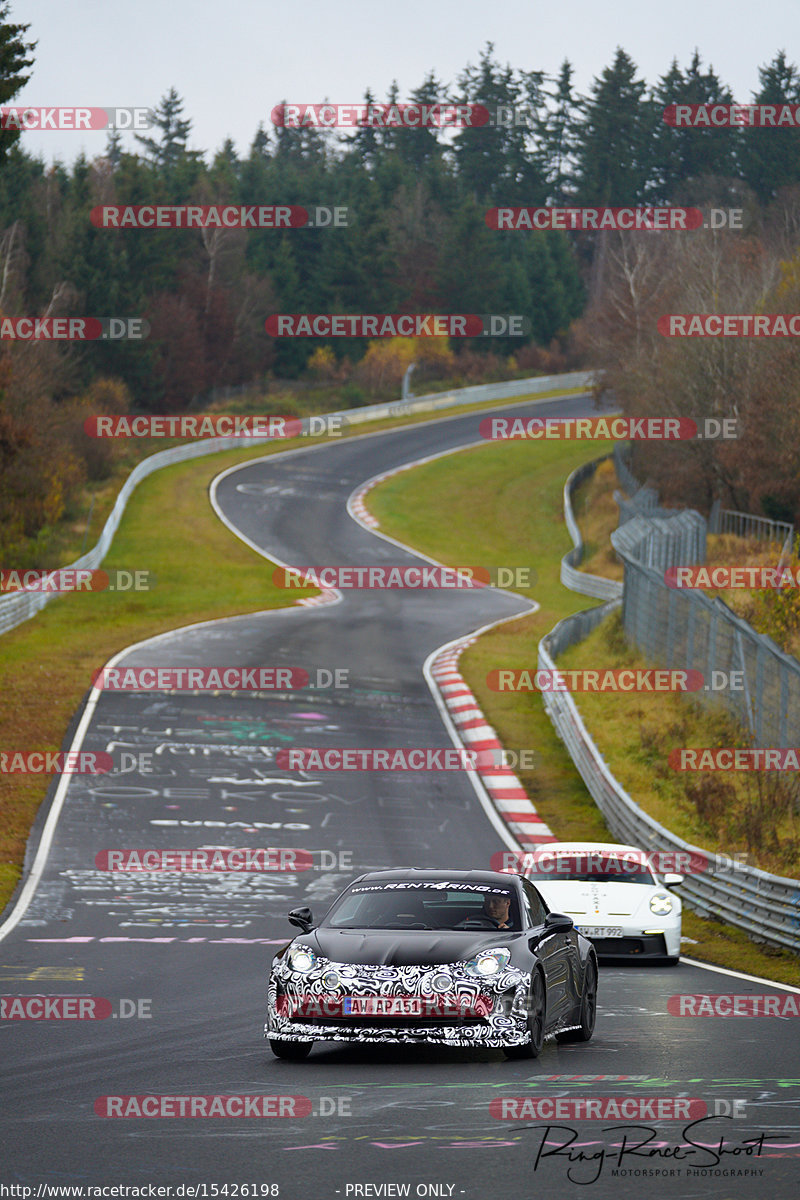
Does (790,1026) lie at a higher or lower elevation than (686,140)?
lower

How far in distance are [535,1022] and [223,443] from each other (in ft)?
250

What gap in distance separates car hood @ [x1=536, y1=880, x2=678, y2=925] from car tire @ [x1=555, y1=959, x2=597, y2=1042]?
217 inches

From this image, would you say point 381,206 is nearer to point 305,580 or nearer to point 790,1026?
point 305,580

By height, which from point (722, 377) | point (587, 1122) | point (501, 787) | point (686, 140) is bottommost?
point (501, 787)

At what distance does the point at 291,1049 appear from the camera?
963 centimetres

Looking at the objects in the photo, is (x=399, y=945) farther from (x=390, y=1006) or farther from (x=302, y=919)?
(x=302, y=919)

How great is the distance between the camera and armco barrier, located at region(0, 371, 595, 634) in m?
44.4

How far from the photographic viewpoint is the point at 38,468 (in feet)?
186

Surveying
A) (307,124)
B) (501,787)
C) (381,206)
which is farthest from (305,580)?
(307,124)

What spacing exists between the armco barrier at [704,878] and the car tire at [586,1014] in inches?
241

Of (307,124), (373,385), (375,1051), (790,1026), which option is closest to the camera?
(375,1051)

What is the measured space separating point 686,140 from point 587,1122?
14440cm

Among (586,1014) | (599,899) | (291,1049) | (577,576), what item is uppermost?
(291,1049)

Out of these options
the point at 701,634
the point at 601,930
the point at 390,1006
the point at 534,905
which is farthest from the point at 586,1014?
the point at 701,634
